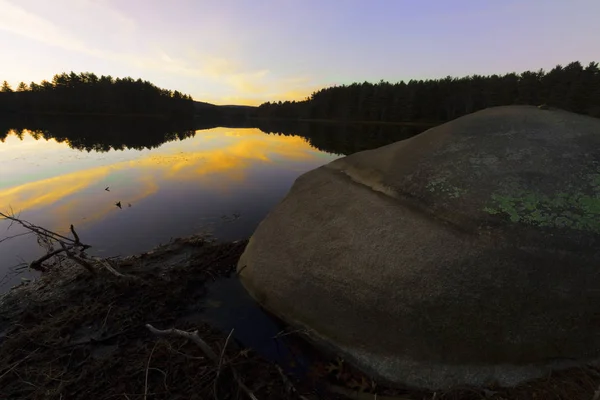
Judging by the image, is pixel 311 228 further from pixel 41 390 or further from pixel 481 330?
pixel 41 390

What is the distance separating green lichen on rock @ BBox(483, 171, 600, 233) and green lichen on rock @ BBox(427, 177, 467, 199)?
574 mm

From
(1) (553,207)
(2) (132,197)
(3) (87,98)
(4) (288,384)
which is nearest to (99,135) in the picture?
(2) (132,197)

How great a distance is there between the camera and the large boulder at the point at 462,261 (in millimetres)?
4469

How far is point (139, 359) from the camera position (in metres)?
5.21

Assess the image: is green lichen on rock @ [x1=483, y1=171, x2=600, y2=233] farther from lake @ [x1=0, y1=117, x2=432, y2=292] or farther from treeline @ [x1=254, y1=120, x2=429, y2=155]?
treeline @ [x1=254, y1=120, x2=429, y2=155]

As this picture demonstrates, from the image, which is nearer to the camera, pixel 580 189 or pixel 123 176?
pixel 580 189

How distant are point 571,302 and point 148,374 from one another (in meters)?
7.02

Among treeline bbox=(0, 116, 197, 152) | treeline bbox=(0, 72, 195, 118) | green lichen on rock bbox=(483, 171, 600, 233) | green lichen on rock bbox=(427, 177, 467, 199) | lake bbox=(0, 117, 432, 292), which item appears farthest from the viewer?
treeline bbox=(0, 72, 195, 118)

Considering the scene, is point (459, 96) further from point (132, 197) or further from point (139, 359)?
point (139, 359)

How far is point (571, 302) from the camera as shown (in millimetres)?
4457

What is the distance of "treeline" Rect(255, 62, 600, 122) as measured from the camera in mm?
61781

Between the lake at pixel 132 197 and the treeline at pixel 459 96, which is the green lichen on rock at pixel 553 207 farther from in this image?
the treeline at pixel 459 96

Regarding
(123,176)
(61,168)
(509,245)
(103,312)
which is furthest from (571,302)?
(61,168)

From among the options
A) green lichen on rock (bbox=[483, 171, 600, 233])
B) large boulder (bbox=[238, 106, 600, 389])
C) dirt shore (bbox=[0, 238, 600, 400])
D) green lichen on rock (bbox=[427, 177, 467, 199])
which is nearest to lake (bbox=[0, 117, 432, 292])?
dirt shore (bbox=[0, 238, 600, 400])
